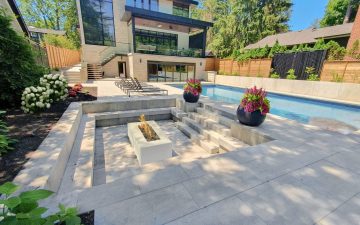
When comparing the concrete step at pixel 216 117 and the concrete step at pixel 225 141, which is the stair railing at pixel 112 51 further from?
the concrete step at pixel 225 141

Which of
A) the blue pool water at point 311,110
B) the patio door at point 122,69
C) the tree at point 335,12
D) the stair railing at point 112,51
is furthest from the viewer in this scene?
the tree at point 335,12

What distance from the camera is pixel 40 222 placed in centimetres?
101

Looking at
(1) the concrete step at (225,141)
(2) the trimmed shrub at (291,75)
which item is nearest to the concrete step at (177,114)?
(1) the concrete step at (225,141)

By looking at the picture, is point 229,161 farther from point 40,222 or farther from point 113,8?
point 113,8

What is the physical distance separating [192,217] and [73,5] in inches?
1374

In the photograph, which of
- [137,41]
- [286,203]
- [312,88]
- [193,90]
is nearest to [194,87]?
[193,90]

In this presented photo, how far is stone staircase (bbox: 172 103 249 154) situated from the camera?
16.2 ft

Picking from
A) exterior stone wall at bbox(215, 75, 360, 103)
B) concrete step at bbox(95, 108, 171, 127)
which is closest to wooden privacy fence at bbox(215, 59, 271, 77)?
exterior stone wall at bbox(215, 75, 360, 103)

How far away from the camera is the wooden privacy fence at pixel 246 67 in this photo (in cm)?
1523

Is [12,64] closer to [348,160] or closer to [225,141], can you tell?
[225,141]

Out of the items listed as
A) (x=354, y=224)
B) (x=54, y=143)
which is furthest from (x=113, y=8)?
(x=354, y=224)

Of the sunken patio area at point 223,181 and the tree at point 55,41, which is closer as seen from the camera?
the sunken patio area at point 223,181

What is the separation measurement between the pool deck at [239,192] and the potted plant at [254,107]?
4.67 ft

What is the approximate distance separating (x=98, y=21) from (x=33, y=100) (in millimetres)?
16083
